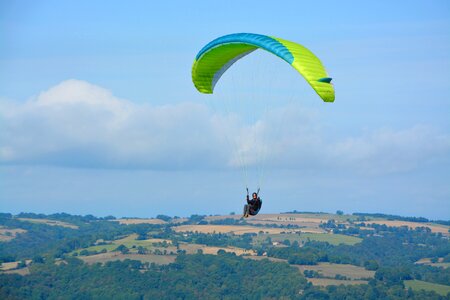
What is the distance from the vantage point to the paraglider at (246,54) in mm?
56844

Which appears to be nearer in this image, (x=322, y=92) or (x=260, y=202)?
(x=322, y=92)

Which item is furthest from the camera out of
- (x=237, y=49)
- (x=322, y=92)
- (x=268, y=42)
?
(x=237, y=49)

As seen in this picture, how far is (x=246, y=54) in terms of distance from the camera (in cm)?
6850

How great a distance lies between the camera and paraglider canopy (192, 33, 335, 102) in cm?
5681

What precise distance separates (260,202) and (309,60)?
30.7 feet

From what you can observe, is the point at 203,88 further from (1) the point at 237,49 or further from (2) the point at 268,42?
(2) the point at 268,42

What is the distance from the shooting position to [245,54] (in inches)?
2694

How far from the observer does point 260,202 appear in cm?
6278

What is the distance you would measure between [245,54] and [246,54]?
9 cm

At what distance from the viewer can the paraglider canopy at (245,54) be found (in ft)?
186

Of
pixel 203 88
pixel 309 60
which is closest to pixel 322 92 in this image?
pixel 309 60

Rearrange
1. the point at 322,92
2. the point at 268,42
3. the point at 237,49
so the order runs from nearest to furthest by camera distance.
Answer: the point at 322,92
the point at 268,42
the point at 237,49

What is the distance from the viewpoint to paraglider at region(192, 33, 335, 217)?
56844mm

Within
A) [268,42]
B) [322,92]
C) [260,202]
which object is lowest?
[260,202]
